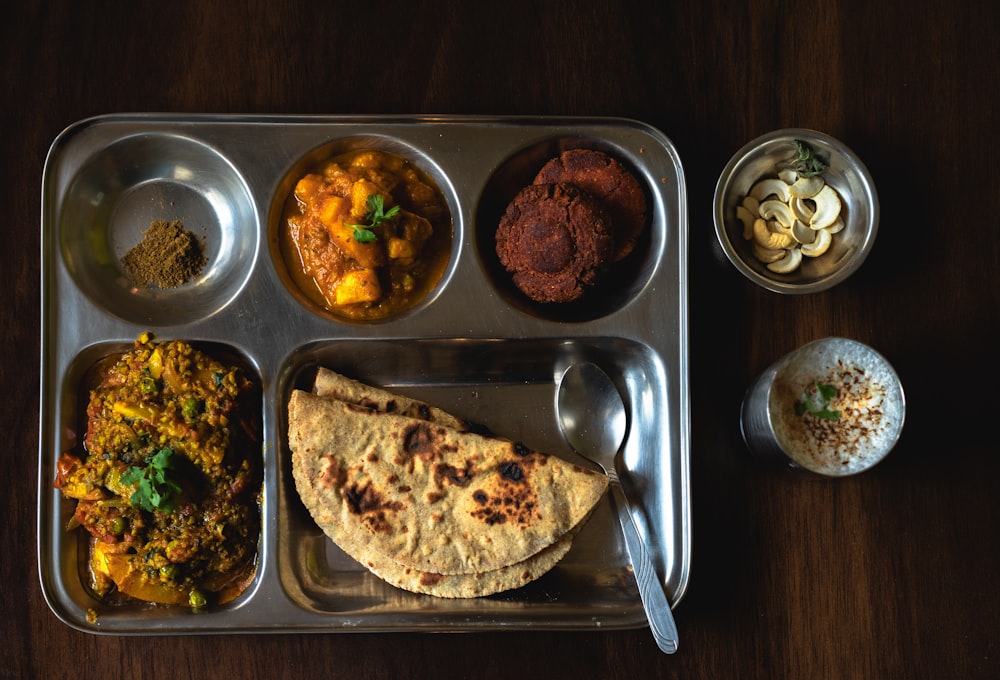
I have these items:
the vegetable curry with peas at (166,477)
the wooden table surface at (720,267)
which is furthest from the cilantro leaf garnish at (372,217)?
the vegetable curry with peas at (166,477)

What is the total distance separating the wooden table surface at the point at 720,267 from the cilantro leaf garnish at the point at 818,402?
0.22m

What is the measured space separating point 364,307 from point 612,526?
49.4 inches

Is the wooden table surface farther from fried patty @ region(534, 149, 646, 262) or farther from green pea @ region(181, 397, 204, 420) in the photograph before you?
green pea @ region(181, 397, 204, 420)

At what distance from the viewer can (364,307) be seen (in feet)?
8.59

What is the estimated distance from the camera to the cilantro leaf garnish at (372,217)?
247 centimetres

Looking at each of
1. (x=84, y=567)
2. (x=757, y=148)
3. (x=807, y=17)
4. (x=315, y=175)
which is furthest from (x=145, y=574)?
(x=807, y=17)

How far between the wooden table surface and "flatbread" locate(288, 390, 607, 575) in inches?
17.7

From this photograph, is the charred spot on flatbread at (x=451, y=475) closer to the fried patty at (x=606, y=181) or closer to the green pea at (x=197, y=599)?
the green pea at (x=197, y=599)

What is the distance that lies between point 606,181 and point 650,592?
1.49 m

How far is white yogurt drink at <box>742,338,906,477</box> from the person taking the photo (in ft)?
8.42

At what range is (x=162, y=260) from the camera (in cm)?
276

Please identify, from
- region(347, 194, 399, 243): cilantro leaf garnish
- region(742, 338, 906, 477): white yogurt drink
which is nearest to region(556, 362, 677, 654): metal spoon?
region(742, 338, 906, 477): white yogurt drink

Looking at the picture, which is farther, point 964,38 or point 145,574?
point 964,38

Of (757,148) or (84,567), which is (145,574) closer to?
(84,567)
